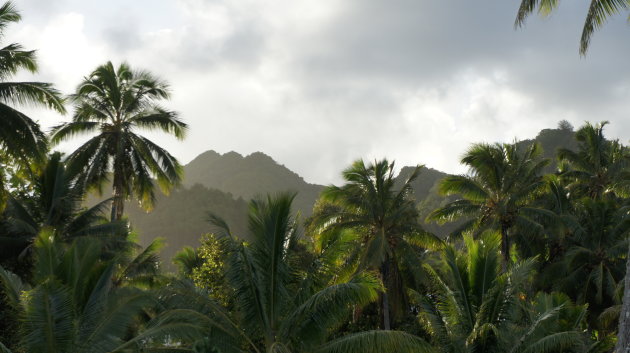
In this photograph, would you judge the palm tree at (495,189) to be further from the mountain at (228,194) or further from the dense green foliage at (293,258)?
the mountain at (228,194)

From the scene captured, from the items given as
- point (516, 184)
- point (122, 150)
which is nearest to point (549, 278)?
point (516, 184)

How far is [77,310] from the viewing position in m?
12.2

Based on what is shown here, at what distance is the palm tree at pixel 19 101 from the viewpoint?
1591 centimetres

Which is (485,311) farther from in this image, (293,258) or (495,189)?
(495,189)

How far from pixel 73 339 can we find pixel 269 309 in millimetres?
4473

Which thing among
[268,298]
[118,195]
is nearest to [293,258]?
[268,298]

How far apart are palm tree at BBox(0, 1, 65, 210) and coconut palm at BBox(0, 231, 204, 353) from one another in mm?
4574

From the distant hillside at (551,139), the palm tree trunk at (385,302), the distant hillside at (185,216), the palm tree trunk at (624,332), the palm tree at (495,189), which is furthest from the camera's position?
the distant hillside at (185,216)

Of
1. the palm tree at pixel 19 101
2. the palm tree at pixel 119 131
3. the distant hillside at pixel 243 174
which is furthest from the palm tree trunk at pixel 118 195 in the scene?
the distant hillside at pixel 243 174

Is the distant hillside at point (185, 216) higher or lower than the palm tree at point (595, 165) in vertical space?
higher

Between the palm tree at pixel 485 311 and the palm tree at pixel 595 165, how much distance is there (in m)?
17.7

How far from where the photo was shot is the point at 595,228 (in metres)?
26.6

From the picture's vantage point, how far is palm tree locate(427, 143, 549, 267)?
24641 mm

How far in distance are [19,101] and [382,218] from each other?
46.0ft
